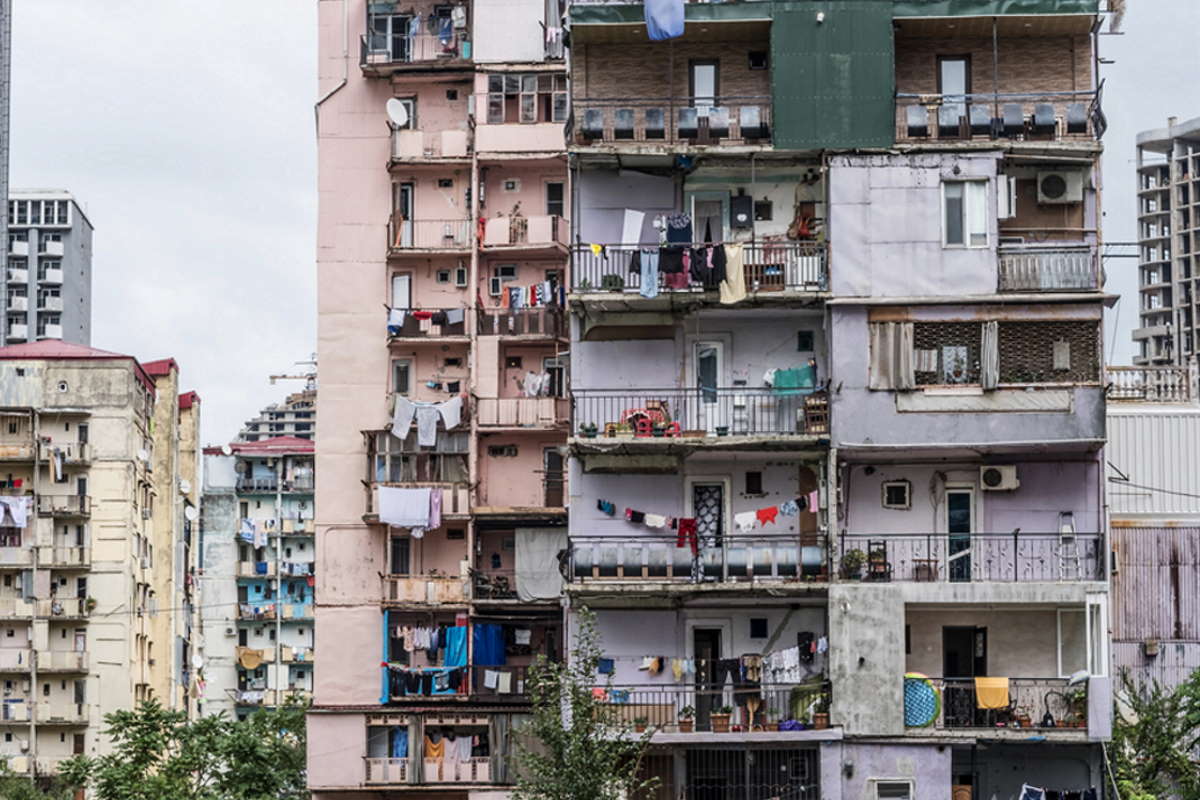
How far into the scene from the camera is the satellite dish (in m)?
67.2

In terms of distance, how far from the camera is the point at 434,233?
68438 millimetres

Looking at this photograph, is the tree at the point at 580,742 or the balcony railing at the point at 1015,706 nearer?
the tree at the point at 580,742

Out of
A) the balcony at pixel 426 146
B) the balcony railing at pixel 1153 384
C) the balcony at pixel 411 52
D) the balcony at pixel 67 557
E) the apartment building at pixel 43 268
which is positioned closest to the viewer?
the balcony railing at pixel 1153 384

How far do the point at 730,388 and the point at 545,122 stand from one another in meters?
19.6

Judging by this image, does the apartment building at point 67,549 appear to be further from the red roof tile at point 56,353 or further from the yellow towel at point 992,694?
the yellow towel at point 992,694

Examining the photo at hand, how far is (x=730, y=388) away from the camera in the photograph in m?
50.2

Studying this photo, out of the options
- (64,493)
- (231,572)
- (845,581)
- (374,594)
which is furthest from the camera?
(231,572)

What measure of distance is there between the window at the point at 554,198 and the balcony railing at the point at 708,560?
2034 cm

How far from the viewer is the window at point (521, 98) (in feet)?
222

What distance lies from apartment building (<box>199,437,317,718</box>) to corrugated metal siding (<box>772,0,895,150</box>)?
8866cm

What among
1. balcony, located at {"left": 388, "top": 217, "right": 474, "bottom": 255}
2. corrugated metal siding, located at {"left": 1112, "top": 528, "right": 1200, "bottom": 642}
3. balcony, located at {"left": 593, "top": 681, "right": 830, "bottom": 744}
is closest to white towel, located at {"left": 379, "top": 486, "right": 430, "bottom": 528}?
balcony, located at {"left": 388, "top": 217, "right": 474, "bottom": 255}

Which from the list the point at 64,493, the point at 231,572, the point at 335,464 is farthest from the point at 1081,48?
the point at 231,572

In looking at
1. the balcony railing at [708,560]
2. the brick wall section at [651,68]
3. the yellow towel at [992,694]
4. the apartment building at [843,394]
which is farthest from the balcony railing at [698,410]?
the brick wall section at [651,68]

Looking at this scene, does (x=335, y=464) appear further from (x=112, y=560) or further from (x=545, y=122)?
(x=112, y=560)
